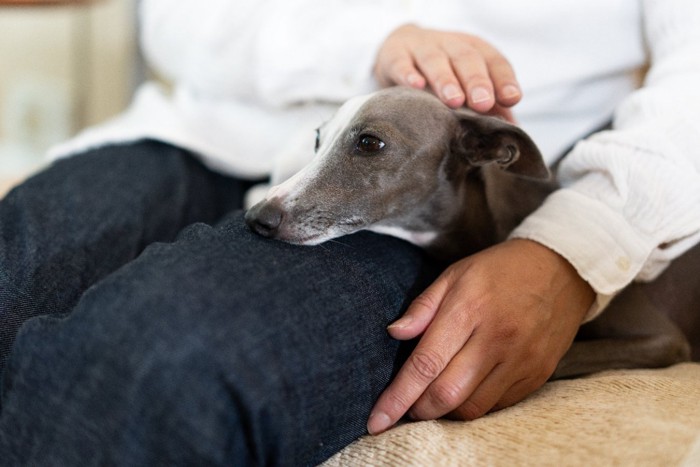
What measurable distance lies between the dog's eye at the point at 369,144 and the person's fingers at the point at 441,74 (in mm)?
122

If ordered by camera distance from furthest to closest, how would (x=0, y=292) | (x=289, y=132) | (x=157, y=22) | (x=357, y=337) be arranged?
(x=157, y=22) → (x=289, y=132) → (x=0, y=292) → (x=357, y=337)

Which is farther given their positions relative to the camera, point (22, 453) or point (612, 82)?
point (612, 82)

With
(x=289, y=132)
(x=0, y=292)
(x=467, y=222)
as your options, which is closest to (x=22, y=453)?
(x=0, y=292)

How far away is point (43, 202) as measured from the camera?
1.28 meters

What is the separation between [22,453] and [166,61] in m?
1.17

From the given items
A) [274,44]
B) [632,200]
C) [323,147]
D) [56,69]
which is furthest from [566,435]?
[56,69]

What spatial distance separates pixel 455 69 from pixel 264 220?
39 cm

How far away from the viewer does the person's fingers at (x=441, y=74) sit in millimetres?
1176

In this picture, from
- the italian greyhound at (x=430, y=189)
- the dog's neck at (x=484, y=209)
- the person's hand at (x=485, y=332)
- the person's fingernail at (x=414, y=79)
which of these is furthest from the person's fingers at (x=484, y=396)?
the person's fingernail at (x=414, y=79)

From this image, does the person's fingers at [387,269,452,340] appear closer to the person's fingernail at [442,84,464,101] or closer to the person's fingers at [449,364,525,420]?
the person's fingers at [449,364,525,420]

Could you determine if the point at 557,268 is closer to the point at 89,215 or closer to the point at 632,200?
the point at 632,200

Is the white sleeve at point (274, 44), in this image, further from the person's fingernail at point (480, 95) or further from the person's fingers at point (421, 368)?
the person's fingers at point (421, 368)

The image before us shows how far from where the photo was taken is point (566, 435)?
33.9 inches

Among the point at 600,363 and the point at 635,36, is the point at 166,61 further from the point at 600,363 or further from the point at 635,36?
the point at 600,363
